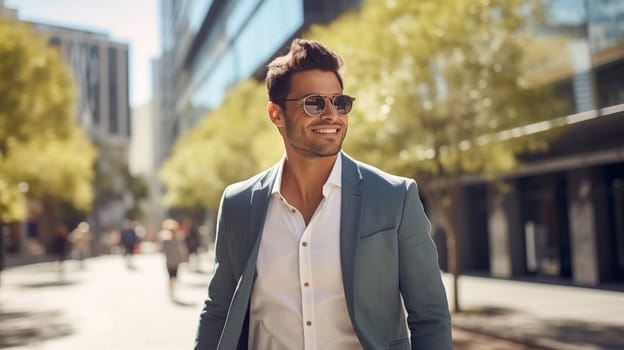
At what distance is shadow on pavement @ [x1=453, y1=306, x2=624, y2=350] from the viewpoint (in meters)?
9.64

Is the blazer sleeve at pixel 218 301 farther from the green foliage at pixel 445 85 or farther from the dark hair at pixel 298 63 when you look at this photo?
the green foliage at pixel 445 85

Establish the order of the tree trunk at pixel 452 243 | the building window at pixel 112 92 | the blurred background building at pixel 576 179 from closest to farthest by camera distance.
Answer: the tree trunk at pixel 452 243, the blurred background building at pixel 576 179, the building window at pixel 112 92

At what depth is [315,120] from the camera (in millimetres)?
2449

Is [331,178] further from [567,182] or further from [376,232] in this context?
[567,182]

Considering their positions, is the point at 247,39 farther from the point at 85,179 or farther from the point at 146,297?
the point at 146,297

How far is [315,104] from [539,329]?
9.43m

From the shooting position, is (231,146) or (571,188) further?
(231,146)

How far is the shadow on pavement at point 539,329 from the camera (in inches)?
380

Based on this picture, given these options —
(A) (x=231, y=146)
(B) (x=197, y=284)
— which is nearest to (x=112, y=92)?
(A) (x=231, y=146)

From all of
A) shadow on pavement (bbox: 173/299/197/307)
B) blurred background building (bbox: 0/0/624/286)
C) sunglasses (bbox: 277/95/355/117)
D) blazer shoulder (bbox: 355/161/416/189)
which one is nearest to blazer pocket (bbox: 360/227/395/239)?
blazer shoulder (bbox: 355/161/416/189)

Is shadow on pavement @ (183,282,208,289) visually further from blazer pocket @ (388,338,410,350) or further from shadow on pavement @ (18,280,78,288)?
blazer pocket @ (388,338,410,350)

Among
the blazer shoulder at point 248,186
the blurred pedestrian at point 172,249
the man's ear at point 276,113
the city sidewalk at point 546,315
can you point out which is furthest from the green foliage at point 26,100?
the man's ear at point 276,113

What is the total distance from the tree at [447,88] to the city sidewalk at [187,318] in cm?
178

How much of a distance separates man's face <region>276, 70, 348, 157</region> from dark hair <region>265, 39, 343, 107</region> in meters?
0.02
